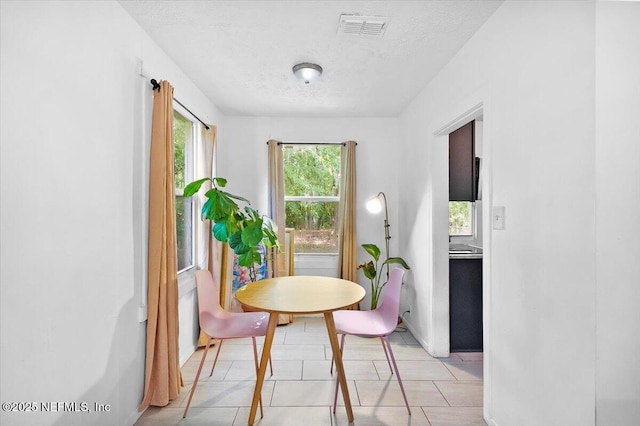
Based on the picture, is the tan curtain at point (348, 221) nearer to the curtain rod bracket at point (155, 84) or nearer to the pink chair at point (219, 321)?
the pink chair at point (219, 321)

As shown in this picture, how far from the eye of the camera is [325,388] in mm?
2398

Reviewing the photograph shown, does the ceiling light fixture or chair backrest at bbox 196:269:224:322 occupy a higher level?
the ceiling light fixture

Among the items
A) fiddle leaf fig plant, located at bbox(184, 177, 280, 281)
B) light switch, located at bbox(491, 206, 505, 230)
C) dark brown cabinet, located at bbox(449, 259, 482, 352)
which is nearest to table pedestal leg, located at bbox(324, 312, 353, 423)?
fiddle leaf fig plant, located at bbox(184, 177, 280, 281)

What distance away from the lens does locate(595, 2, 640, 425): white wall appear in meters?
1.21

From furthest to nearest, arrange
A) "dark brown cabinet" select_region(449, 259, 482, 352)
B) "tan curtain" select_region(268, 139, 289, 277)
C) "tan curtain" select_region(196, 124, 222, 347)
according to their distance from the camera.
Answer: "tan curtain" select_region(268, 139, 289, 277) → "tan curtain" select_region(196, 124, 222, 347) → "dark brown cabinet" select_region(449, 259, 482, 352)

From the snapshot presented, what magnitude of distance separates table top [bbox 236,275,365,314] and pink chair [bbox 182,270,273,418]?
24 cm

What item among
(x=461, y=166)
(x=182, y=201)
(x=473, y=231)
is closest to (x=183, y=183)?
(x=182, y=201)

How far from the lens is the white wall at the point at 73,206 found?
122cm

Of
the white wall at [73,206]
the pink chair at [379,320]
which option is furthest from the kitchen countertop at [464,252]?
the white wall at [73,206]

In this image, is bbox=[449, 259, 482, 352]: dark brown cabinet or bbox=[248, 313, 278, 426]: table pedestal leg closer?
bbox=[248, 313, 278, 426]: table pedestal leg

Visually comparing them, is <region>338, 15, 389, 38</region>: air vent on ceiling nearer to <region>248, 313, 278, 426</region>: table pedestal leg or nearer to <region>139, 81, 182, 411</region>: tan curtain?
<region>139, 81, 182, 411</region>: tan curtain

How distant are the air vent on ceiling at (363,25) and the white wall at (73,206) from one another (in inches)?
52.8

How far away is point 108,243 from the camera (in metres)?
1.76

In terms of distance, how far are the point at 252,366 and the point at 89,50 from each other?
2508 millimetres
